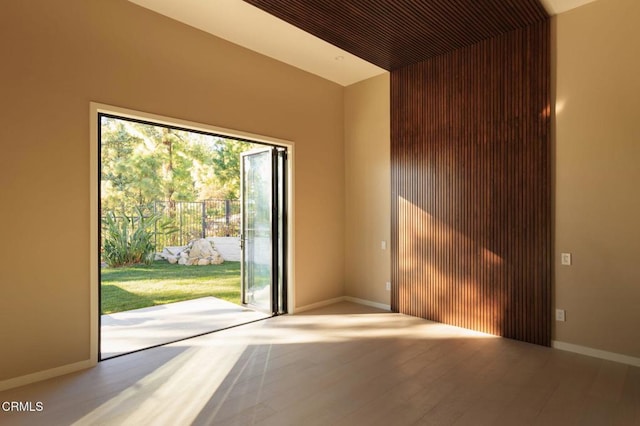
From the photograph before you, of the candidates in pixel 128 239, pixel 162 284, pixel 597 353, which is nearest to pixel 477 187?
pixel 597 353

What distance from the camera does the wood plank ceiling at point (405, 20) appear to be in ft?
10.8

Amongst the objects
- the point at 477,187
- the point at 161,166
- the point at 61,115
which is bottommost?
the point at 477,187

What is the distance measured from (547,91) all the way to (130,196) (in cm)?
1001

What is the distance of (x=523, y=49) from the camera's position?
145 inches

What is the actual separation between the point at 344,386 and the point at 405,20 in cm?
351

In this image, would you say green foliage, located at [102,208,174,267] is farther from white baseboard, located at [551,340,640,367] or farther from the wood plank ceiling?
white baseboard, located at [551,340,640,367]

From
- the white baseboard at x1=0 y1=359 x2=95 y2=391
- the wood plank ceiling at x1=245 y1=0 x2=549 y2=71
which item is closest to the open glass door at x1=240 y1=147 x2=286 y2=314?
the wood plank ceiling at x1=245 y1=0 x2=549 y2=71

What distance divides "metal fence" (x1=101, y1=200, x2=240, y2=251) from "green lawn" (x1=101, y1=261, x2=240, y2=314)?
3.13 feet

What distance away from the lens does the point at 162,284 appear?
6961 mm

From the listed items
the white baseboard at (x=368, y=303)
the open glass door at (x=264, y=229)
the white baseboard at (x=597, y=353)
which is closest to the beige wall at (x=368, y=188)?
the white baseboard at (x=368, y=303)

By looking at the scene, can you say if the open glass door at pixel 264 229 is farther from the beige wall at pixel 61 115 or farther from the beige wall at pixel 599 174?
the beige wall at pixel 599 174

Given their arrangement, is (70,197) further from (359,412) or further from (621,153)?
(621,153)

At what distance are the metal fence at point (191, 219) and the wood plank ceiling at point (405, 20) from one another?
24.1 feet

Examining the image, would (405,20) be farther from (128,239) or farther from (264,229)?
(128,239)
